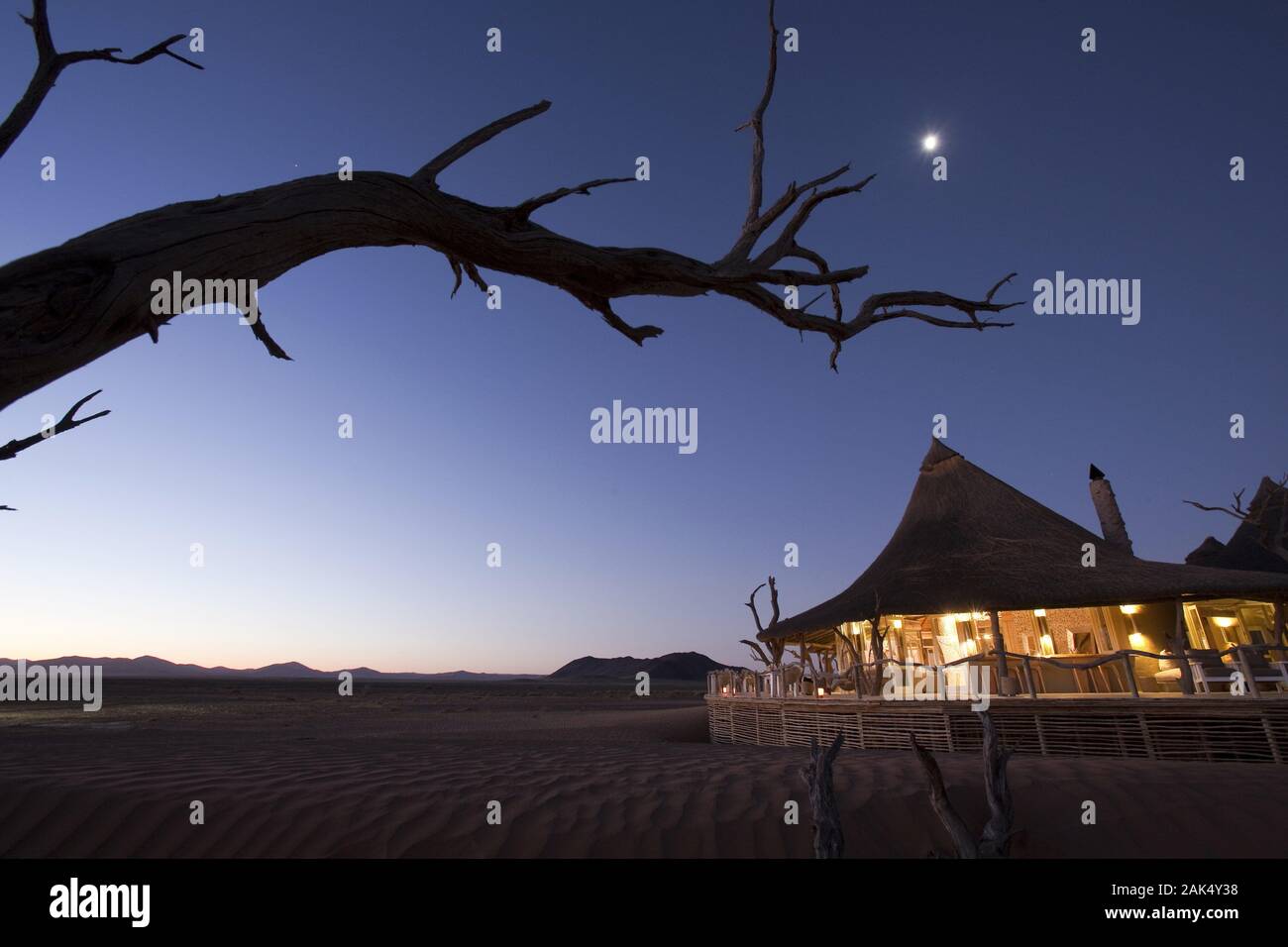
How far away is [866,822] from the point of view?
5980 millimetres

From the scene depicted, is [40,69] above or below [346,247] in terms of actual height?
above

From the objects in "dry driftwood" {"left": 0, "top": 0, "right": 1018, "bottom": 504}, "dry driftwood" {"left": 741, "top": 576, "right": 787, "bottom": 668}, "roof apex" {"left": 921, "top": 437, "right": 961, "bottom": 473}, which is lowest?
"dry driftwood" {"left": 741, "top": 576, "right": 787, "bottom": 668}

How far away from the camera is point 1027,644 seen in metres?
17.1

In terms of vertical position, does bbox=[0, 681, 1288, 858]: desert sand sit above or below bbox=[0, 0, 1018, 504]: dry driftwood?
below

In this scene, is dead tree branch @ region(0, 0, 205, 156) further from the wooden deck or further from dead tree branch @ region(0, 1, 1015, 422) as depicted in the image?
the wooden deck

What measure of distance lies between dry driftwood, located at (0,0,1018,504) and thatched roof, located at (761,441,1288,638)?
13.3 meters

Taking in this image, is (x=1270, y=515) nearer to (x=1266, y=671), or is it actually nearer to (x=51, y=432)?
(x=1266, y=671)

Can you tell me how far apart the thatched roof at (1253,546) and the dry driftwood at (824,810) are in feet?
85.9

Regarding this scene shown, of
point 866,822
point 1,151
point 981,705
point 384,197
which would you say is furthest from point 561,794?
point 981,705

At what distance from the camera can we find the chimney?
2083 centimetres

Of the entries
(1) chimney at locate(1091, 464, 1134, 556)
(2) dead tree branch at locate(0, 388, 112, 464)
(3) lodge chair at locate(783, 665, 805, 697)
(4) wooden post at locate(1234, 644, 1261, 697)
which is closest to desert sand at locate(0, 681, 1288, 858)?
(4) wooden post at locate(1234, 644, 1261, 697)

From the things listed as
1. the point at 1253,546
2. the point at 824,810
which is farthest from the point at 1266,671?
the point at 1253,546

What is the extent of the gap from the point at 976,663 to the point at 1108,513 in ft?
29.8
